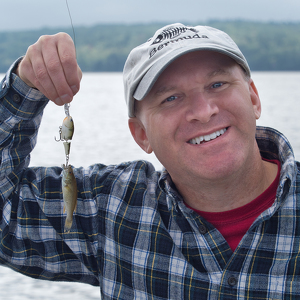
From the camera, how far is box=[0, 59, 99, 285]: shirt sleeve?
2.23 m

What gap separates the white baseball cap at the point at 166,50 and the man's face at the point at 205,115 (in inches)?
2.5

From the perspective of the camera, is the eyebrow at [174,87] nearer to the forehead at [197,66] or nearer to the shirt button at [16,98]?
the forehead at [197,66]

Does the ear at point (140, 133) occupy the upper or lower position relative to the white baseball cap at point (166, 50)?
lower

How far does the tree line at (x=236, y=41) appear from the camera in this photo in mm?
42750

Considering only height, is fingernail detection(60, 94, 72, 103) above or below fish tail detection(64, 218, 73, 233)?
above

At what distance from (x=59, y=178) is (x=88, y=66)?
52779 millimetres

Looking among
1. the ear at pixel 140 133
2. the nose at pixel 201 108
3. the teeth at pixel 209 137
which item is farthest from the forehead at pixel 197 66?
the ear at pixel 140 133

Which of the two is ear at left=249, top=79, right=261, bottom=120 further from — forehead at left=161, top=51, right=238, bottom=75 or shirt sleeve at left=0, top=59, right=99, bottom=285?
shirt sleeve at left=0, top=59, right=99, bottom=285

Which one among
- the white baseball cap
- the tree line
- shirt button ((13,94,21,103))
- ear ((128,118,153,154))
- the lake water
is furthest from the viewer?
the tree line

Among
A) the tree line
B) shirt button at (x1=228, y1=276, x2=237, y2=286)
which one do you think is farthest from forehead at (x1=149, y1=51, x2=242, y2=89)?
the tree line

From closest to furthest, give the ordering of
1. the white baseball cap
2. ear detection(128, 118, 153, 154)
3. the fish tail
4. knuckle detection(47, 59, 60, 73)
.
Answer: knuckle detection(47, 59, 60, 73) < the white baseball cap < the fish tail < ear detection(128, 118, 153, 154)

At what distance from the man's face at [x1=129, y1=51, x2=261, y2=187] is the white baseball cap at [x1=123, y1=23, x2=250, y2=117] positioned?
6cm

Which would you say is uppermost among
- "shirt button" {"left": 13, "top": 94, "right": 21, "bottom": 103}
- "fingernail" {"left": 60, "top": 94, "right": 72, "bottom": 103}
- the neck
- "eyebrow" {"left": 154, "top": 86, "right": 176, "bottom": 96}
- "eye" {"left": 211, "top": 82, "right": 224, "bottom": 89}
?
"eye" {"left": 211, "top": 82, "right": 224, "bottom": 89}

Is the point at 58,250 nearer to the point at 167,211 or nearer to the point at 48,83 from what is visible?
the point at 167,211
